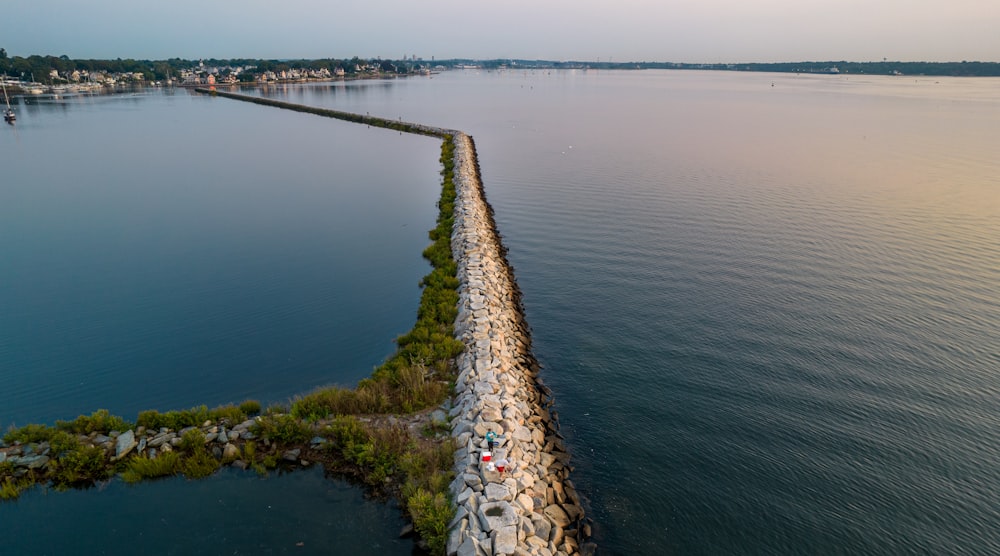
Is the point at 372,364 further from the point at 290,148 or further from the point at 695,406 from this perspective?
the point at 290,148

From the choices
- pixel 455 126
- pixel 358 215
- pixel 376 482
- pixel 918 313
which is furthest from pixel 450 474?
pixel 455 126

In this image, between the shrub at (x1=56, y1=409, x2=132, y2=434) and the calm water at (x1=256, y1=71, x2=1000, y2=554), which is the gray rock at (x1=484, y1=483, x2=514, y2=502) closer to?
the calm water at (x1=256, y1=71, x2=1000, y2=554)

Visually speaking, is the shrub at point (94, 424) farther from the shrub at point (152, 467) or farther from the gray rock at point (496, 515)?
the gray rock at point (496, 515)

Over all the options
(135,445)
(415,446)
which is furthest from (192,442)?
(415,446)

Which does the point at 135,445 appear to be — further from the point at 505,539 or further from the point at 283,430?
the point at 505,539

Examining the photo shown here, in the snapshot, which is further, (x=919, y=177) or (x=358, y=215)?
(x=919, y=177)

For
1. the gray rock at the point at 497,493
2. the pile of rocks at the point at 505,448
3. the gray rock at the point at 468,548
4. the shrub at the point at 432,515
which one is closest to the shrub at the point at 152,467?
the shrub at the point at 432,515
